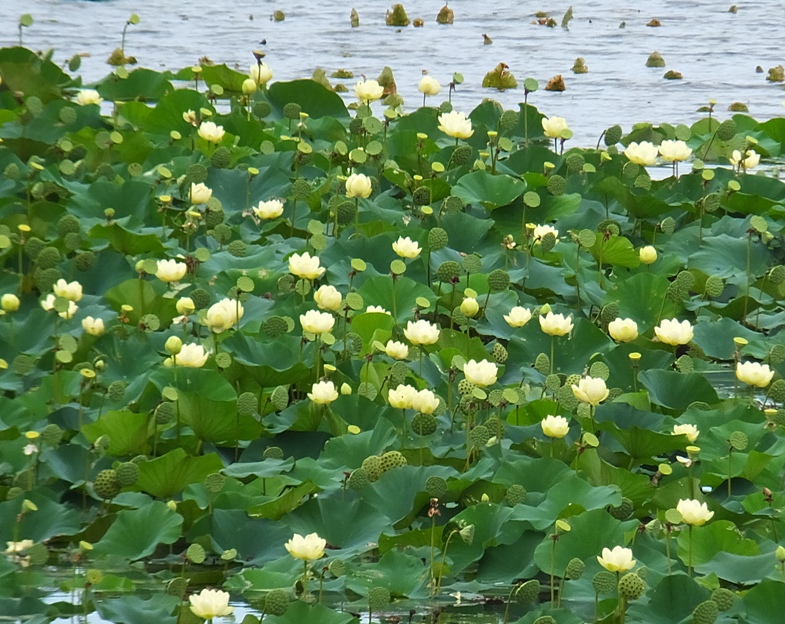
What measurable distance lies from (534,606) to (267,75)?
2.78 m

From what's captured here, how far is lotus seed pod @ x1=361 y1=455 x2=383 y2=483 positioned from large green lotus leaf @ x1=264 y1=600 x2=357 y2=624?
420 mm

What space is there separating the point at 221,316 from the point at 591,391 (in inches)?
28.4

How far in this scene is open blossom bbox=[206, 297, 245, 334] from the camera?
7.98ft

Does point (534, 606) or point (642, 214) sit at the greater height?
point (642, 214)

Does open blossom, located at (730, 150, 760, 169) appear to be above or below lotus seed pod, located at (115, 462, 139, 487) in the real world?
above

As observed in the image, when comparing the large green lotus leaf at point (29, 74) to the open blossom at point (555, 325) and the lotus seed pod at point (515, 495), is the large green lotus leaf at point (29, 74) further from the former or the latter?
the lotus seed pod at point (515, 495)

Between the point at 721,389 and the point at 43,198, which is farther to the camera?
the point at 43,198

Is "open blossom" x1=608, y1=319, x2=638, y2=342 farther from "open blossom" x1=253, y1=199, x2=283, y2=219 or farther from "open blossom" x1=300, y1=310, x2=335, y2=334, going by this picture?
"open blossom" x1=253, y1=199, x2=283, y2=219

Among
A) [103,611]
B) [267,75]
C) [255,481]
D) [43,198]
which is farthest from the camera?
[267,75]

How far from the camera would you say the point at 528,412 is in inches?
92.0

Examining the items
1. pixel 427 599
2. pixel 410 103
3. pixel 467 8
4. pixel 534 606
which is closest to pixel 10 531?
pixel 427 599

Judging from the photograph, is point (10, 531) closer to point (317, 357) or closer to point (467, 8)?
point (317, 357)

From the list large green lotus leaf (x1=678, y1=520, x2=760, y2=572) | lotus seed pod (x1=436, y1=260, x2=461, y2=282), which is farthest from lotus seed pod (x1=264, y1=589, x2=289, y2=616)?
lotus seed pod (x1=436, y1=260, x2=461, y2=282)


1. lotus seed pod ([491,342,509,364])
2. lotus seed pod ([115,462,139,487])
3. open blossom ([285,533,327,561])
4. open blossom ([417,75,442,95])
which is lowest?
open blossom ([285,533,327,561])
